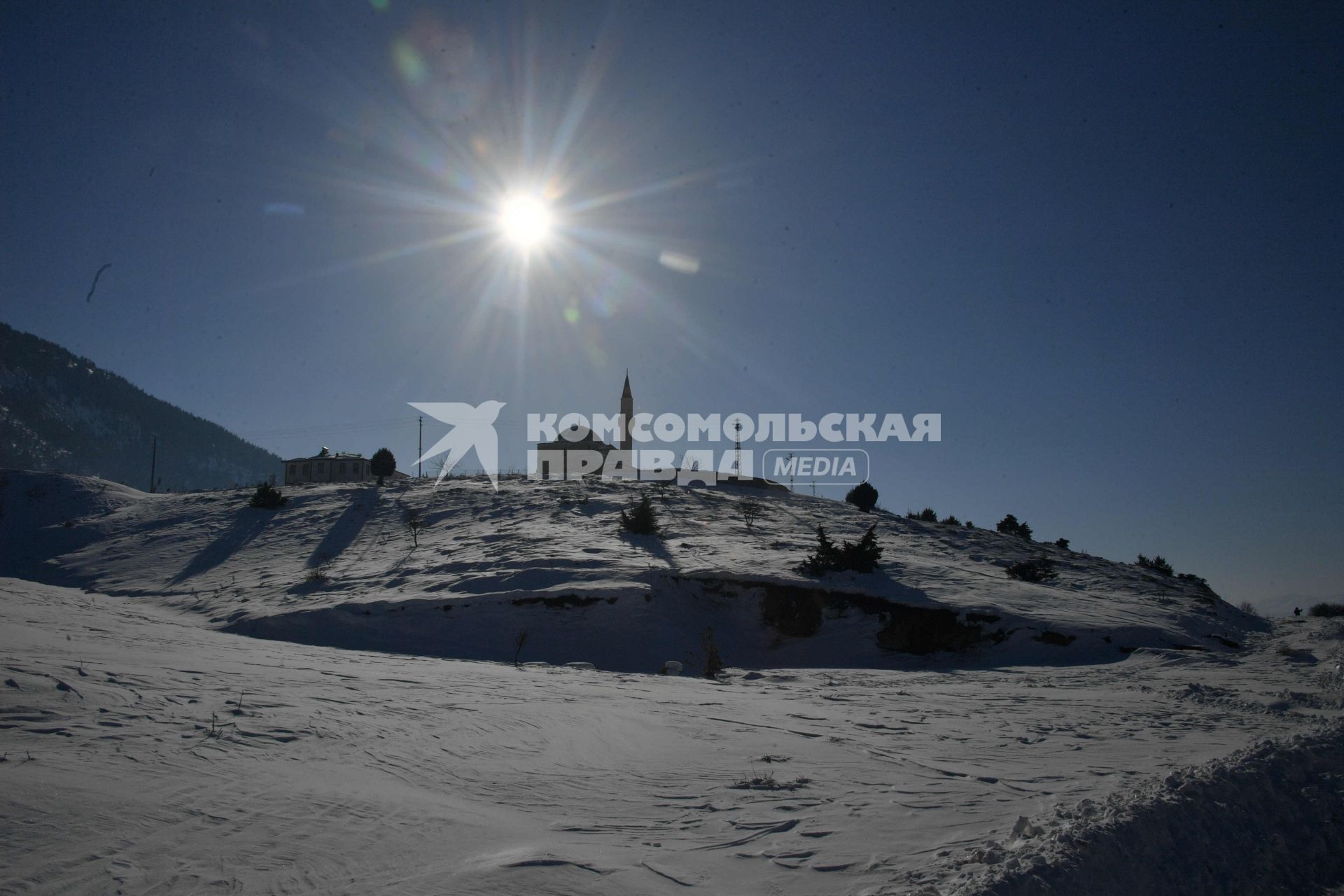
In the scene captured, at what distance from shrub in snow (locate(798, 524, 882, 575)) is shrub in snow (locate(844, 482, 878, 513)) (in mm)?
17946

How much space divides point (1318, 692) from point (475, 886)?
12.0 m

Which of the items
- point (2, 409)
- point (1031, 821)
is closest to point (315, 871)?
point (1031, 821)

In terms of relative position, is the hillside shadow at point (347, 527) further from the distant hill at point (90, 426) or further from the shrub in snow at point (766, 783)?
the distant hill at point (90, 426)

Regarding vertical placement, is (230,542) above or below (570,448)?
below

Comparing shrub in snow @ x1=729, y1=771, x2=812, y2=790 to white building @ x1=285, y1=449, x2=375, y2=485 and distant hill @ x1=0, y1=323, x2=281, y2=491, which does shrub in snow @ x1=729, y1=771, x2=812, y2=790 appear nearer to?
white building @ x1=285, y1=449, x2=375, y2=485

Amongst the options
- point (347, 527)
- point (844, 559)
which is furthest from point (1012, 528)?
point (347, 527)

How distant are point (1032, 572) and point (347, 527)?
24586 mm

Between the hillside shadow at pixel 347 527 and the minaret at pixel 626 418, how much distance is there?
22.8 metres

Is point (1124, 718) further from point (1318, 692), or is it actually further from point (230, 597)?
point (230, 597)

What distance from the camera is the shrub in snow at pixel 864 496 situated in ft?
123

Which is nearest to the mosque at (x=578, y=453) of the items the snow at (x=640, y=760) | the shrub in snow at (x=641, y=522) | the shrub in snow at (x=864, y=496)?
the shrub in snow at (x=864, y=496)

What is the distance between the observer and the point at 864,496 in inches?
1484

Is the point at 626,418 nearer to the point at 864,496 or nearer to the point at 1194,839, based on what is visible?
the point at 864,496

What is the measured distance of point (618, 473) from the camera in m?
48.5
